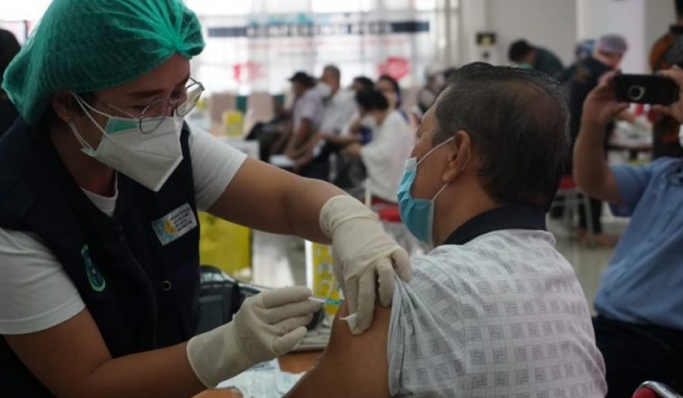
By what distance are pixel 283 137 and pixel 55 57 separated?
7.22 m

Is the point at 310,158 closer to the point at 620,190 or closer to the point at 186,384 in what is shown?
the point at 620,190

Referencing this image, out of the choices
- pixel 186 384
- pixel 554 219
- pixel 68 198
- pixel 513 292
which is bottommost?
pixel 554 219

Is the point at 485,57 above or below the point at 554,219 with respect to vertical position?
above

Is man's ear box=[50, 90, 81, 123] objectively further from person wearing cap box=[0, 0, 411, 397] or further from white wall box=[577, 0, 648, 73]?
white wall box=[577, 0, 648, 73]

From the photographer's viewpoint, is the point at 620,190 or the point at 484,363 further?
the point at 620,190

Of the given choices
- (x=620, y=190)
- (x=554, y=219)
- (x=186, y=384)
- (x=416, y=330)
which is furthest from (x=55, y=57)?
(x=554, y=219)

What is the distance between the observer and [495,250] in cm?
122

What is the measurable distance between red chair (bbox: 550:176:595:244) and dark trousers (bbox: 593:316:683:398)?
3726 mm

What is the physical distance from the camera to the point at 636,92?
7.84ft

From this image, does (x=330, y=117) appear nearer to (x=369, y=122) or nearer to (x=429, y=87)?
(x=429, y=87)

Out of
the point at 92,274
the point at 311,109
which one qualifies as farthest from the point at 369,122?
the point at 92,274

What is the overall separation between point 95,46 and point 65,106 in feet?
0.39

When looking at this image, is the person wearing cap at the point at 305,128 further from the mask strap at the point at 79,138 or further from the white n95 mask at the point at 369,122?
the mask strap at the point at 79,138

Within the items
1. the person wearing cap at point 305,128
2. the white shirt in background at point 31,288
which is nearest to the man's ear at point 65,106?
the white shirt in background at point 31,288
